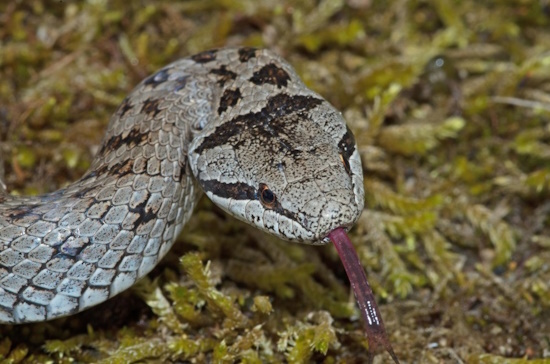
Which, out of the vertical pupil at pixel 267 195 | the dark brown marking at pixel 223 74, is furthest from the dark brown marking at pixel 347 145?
the dark brown marking at pixel 223 74

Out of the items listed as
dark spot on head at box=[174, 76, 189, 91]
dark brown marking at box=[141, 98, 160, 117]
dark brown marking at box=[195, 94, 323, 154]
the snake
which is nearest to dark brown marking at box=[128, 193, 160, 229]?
the snake

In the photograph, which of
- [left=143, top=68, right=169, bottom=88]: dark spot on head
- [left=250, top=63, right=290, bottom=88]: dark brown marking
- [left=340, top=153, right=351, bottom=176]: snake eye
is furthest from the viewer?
[left=143, top=68, right=169, bottom=88]: dark spot on head

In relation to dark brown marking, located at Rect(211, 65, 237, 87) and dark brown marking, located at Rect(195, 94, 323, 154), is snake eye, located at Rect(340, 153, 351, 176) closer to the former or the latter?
dark brown marking, located at Rect(195, 94, 323, 154)

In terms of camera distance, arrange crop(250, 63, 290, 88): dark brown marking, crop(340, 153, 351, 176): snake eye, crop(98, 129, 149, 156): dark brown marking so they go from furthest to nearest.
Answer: crop(250, 63, 290, 88): dark brown marking, crop(98, 129, 149, 156): dark brown marking, crop(340, 153, 351, 176): snake eye

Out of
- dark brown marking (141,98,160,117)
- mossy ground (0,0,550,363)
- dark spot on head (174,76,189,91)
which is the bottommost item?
mossy ground (0,0,550,363)

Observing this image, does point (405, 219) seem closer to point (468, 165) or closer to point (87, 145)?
point (468, 165)

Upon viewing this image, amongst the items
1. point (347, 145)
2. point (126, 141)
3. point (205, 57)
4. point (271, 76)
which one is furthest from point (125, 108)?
point (347, 145)
